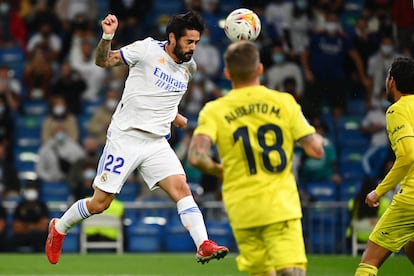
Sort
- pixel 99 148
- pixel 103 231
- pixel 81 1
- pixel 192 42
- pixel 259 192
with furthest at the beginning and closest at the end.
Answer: pixel 81 1, pixel 99 148, pixel 103 231, pixel 192 42, pixel 259 192

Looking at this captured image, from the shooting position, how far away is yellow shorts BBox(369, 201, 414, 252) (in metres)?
10.3

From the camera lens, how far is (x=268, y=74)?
68.4ft

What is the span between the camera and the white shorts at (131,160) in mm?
11055

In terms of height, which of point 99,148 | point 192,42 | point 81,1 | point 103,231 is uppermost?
point 81,1

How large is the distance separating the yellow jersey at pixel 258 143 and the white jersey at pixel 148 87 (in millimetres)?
3049

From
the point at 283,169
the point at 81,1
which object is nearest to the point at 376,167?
the point at 81,1

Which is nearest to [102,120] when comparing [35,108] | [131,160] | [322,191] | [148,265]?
[35,108]

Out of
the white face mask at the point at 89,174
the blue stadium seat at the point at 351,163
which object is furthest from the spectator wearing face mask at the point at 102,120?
the blue stadium seat at the point at 351,163

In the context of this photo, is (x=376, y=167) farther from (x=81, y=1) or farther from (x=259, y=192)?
(x=259, y=192)

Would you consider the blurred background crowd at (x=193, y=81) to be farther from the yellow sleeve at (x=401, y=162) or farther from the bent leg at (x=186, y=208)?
the yellow sleeve at (x=401, y=162)

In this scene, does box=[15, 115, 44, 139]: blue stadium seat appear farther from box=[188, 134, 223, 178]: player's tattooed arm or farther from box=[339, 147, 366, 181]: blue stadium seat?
box=[188, 134, 223, 178]: player's tattooed arm

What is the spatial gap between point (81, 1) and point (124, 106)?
40.9 ft

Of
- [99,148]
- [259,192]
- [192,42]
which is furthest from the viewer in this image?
[99,148]

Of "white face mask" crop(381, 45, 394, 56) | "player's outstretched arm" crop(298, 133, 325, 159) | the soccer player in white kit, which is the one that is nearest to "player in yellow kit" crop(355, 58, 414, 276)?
the soccer player in white kit
